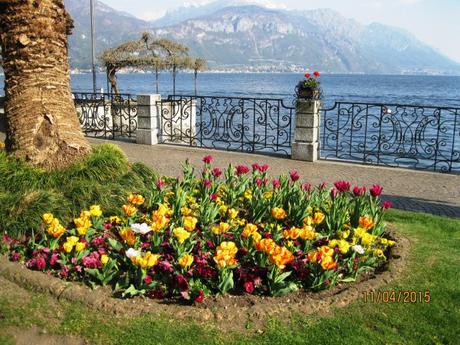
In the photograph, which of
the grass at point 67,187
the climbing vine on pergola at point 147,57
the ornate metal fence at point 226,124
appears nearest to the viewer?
the grass at point 67,187

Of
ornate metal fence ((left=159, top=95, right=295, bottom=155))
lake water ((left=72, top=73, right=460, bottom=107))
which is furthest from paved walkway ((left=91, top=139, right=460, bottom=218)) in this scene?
lake water ((left=72, top=73, right=460, bottom=107))

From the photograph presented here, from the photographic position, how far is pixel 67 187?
20.7 ft

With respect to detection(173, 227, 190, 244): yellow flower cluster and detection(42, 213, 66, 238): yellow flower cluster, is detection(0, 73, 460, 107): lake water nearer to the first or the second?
detection(173, 227, 190, 244): yellow flower cluster

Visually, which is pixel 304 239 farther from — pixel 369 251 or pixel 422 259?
pixel 422 259

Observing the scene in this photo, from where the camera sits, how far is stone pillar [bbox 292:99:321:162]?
462 inches

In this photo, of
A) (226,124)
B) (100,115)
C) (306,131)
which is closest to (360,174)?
(306,131)

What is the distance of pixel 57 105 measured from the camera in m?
7.13

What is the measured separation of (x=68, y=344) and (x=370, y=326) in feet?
7.54

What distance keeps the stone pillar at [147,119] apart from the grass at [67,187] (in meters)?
6.63

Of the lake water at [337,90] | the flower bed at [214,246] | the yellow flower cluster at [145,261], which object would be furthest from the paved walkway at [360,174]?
the lake water at [337,90]

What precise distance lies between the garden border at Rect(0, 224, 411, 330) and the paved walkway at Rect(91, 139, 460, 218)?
161 inches

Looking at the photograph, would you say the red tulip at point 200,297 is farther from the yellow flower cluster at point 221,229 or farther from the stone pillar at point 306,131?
the stone pillar at point 306,131

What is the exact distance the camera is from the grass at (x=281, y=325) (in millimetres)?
3777

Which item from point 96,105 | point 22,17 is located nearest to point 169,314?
point 22,17
